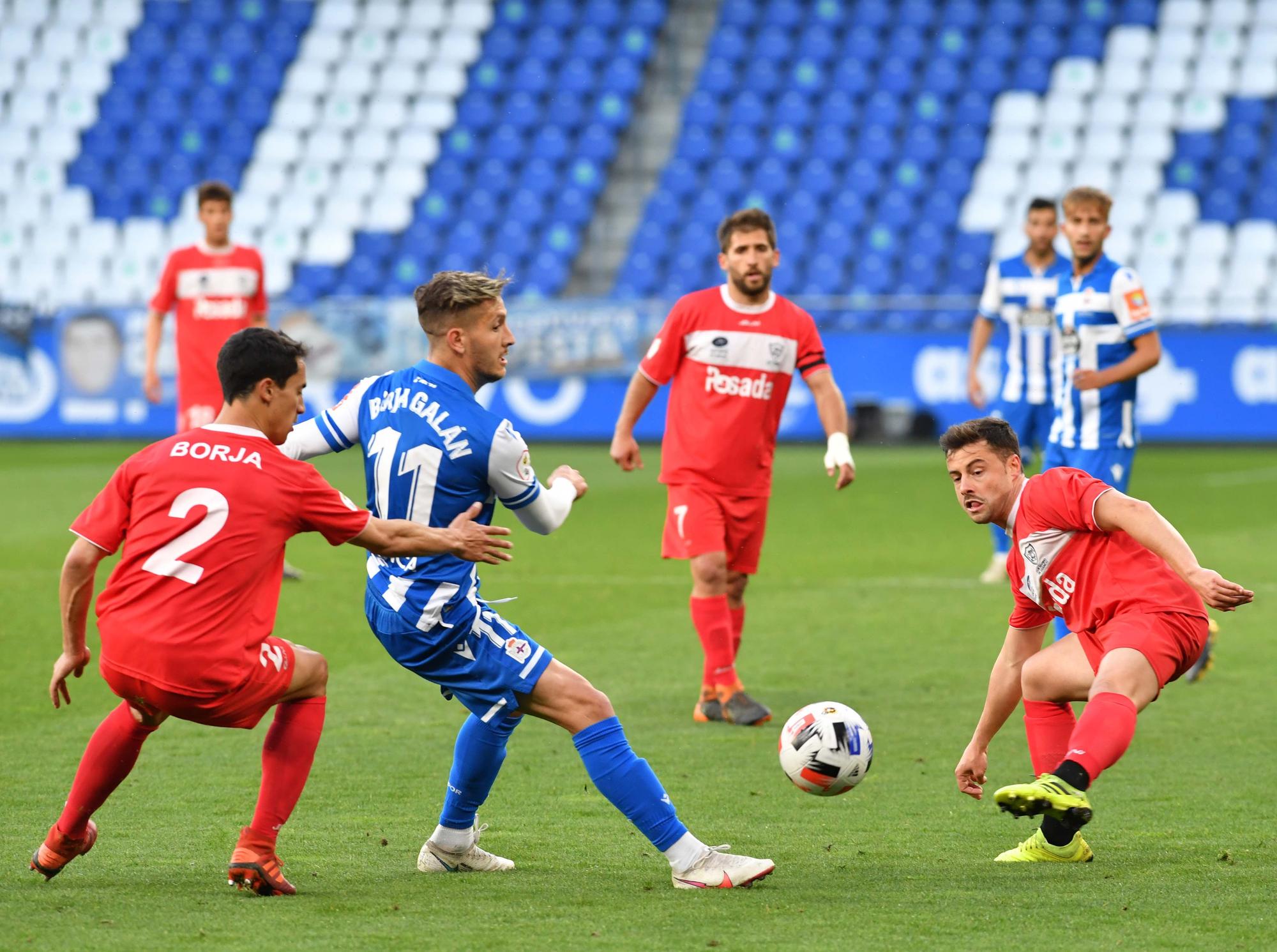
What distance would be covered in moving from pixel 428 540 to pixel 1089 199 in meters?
4.36

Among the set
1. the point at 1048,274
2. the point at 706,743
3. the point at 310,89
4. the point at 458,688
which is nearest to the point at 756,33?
the point at 310,89

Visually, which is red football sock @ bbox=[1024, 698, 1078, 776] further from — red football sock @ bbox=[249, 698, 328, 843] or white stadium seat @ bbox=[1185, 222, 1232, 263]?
white stadium seat @ bbox=[1185, 222, 1232, 263]

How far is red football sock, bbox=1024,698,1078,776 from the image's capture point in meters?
4.62

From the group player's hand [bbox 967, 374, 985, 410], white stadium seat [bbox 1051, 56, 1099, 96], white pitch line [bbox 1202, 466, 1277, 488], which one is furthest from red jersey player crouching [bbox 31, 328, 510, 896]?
white stadium seat [bbox 1051, 56, 1099, 96]

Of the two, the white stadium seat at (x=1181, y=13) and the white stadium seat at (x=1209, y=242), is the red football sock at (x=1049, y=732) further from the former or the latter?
the white stadium seat at (x=1181, y=13)

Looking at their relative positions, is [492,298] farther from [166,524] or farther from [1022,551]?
[1022,551]

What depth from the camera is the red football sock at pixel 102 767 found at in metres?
4.08

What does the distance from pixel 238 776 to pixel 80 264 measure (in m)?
19.7

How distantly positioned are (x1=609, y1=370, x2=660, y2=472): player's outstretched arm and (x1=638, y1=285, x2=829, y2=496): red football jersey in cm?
5

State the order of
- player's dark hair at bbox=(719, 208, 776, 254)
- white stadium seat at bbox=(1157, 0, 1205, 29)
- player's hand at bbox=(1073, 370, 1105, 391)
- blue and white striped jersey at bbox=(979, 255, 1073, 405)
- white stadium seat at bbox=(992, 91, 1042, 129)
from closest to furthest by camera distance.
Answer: player's dark hair at bbox=(719, 208, 776, 254), player's hand at bbox=(1073, 370, 1105, 391), blue and white striped jersey at bbox=(979, 255, 1073, 405), white stadium seat at bbox=(992, 91, 1042, 129), white stadium seat at bbox=(1157, 0, 1205, 29)

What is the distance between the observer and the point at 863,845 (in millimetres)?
4637

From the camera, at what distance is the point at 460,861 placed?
175 inches

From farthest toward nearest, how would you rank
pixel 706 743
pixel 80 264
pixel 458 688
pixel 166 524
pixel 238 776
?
1. pixel 80 264
2. pixel 706 743
3. pixel 238 776
4. pixel 458 688
5. pixel 166 524

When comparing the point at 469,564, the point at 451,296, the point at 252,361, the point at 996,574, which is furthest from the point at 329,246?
the point at 252,361
